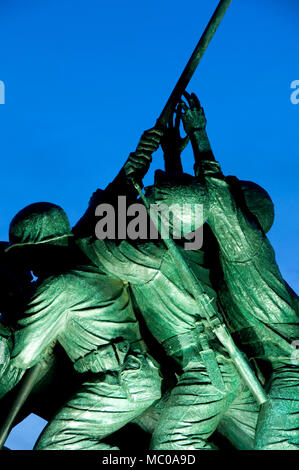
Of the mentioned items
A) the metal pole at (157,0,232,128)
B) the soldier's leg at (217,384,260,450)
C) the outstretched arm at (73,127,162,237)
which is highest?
the metal pole at (157,0,232,128)

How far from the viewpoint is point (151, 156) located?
18.1 ft

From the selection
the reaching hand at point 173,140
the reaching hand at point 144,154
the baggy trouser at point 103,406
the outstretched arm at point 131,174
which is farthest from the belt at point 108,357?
the reaching hand at point 173,140

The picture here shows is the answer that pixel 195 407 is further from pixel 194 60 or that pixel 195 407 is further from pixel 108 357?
pixel 194 60

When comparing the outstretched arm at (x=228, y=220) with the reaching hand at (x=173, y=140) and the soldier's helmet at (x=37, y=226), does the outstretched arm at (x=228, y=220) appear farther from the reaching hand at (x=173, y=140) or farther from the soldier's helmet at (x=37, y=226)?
the soldier's helmet at (x=37, y=226)

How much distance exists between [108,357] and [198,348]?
2.01 ft

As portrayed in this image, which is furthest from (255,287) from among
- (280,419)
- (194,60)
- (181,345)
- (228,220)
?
(194,60)

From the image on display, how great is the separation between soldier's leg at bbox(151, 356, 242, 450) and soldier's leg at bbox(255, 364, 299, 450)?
273 millimetres

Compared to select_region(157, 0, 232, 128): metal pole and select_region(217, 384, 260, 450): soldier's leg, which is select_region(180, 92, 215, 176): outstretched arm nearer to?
select_region(157, 0, 232, 128): metal pole

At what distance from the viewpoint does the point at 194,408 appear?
16.0 ft

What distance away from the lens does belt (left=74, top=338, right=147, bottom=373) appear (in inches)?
200

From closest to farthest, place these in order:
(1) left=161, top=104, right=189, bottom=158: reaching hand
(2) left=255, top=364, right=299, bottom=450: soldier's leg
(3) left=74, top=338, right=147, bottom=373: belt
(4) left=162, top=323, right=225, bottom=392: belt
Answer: (2) left=255, top=364, right=299, bottom=450: soldier's leg
(4) left=162, top=323, right=225, bottom=392: belt
(3) left=74, top=338, right=147, bottom=373: belt
(1) left=161, top=104, right=189, bottom=158: reaching hand

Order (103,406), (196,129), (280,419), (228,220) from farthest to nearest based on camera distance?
(196,129)
(228,220)
(103,406)
(280,419)

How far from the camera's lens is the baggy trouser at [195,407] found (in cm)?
484

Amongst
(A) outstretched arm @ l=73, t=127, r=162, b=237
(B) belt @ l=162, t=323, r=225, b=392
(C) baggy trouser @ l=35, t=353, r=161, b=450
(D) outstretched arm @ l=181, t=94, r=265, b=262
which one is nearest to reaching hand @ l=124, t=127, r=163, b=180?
(A) outstretched arm @ l=73, t=127, r=162, b=237
